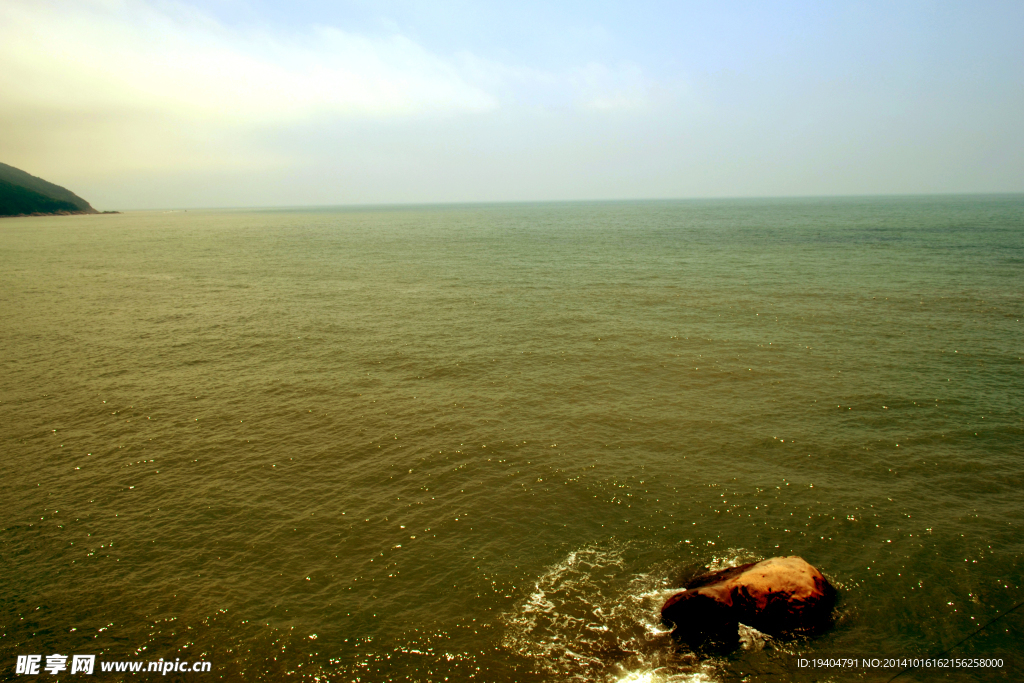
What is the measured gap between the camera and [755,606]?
12680 mm

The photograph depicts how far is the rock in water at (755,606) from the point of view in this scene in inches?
491

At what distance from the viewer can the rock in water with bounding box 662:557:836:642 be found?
12469mm

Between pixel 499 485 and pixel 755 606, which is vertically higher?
pixel 499 485

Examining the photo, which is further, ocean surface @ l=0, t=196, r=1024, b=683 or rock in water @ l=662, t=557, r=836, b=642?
ocean surface @ l=0, t=196, r=1024, b=683

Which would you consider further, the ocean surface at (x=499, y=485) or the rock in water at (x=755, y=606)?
the ocean surface at (x=499, y=485)

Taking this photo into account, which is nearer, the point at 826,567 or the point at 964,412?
the point at 826,567

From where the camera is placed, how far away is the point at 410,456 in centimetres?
2098

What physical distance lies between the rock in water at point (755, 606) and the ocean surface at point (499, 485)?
434mm

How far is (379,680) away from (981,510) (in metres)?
18.3

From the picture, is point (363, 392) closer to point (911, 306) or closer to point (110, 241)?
point (911, 306)

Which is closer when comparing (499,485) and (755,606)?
(755,606)

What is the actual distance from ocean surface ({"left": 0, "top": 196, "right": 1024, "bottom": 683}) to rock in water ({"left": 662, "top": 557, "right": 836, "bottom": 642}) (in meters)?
0.43

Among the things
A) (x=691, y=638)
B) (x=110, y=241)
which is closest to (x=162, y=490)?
(x=691, y=638)

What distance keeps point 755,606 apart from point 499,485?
8898 millimetres
